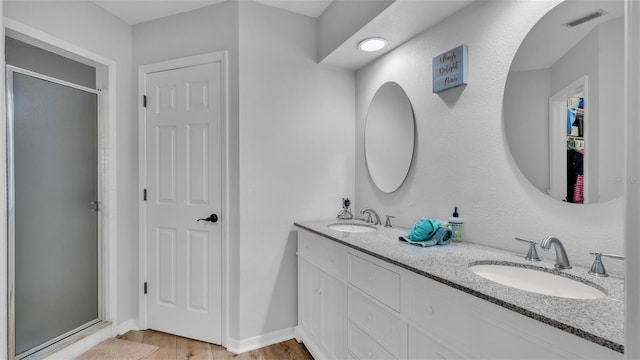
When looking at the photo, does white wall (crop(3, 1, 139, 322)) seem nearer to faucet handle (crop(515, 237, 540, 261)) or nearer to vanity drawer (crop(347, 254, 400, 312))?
vanity drawer (crop(347, 254, 400, 312))

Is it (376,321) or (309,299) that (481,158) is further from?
(309,299)

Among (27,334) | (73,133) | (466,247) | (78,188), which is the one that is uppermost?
(73,133)

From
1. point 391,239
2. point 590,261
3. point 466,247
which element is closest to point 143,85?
point 391,239

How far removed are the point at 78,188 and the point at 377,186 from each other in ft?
7.21

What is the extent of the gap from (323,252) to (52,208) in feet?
6.08

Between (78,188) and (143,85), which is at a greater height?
(143,85)

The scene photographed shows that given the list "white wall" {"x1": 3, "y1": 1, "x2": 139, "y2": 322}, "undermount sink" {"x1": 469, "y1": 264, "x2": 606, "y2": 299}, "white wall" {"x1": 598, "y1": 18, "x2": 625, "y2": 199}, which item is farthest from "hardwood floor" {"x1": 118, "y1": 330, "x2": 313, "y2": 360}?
"white wall" {"x1": 598, "y1": 18, "x2": 625, "y2": 199}

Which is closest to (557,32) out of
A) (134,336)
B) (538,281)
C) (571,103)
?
(571,103)

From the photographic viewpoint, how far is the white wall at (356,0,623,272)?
1232 millimetres

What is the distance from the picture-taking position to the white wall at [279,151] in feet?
7.38

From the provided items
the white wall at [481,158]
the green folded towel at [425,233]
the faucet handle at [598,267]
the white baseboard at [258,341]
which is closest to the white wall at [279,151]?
the white baseboard at [258,341]

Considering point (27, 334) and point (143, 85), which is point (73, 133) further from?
point (27, 334)

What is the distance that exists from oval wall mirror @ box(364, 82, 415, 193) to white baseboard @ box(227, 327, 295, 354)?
132cm

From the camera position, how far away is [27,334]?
196cm
